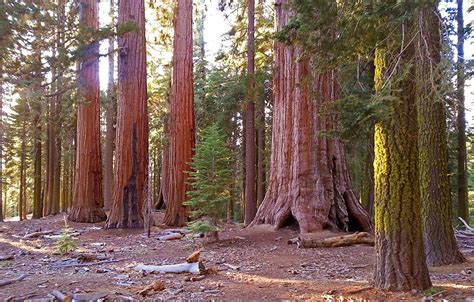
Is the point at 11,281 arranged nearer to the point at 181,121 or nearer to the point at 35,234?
the point at 35,234

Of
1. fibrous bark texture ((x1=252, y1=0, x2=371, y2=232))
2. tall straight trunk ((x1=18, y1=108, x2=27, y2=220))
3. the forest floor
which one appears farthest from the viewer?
tall straight trunk ((x1=18, y1=108, x2=27, y2=220))

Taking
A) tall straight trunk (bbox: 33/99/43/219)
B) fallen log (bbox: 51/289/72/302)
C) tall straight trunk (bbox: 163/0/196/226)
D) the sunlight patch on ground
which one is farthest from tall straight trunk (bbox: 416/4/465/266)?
tall straight trunk (bbox: 33/99/43/219)

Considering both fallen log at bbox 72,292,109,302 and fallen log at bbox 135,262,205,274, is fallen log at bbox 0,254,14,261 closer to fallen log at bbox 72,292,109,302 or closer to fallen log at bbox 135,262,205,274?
fallen log at bbox 135,262,205,274

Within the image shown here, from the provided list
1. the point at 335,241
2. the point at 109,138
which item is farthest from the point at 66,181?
the point at 335,241

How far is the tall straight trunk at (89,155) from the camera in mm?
14281

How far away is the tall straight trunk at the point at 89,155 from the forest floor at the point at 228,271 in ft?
12.1

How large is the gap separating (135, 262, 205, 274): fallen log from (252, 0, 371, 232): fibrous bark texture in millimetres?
3400

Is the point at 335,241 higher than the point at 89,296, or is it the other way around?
the point at 335,241

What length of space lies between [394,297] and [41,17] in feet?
30.3

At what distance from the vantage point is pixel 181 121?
1318 cm

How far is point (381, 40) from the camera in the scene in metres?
5.19

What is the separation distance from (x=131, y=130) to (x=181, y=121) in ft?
5.17

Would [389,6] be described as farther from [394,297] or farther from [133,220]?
[133,220]

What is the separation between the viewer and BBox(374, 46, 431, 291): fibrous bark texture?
15.8 ft
